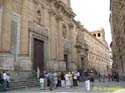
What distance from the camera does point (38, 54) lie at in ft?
84.0

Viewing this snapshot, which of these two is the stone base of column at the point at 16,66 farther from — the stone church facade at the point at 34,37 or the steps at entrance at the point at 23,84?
the steps at entrance at the point at 23,84

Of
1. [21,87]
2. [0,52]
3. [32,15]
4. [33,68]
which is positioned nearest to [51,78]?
[21,87]

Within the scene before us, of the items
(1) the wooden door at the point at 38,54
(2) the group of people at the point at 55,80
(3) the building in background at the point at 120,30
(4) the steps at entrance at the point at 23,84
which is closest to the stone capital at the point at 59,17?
(1) the wooden door at the point at 38,54

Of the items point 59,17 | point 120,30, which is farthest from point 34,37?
point 120,30

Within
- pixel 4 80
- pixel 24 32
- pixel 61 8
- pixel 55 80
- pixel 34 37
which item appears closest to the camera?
pixel 4 80

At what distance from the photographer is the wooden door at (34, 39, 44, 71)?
25.0 meters

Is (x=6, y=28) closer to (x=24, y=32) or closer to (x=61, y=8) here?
(x=24, y=32)

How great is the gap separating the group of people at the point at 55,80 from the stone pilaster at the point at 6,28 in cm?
378

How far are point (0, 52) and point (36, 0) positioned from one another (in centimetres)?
872

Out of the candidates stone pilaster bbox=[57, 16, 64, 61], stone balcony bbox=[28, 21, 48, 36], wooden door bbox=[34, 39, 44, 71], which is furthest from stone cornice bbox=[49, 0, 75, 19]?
wooden door bbox=[34, 39, 44, 71]

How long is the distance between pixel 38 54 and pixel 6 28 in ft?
23.1

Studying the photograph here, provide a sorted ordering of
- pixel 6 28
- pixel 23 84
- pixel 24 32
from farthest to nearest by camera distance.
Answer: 1. pixel 24 32
2. pixel 6 28
3. pixel 23 84

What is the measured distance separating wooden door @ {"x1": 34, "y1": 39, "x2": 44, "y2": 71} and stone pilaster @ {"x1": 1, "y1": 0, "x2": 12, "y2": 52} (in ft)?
19.1

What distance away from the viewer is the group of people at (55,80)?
57.3 ft
